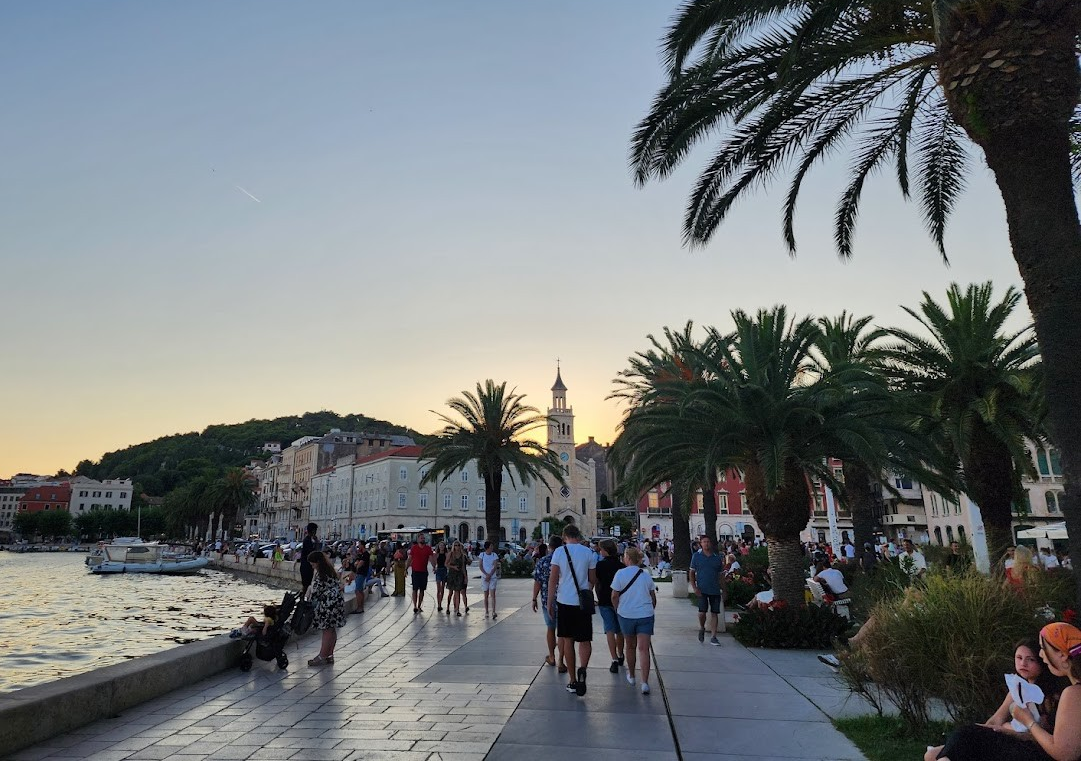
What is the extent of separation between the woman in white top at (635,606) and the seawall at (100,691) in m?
5.23

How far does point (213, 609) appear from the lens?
90.6 feet

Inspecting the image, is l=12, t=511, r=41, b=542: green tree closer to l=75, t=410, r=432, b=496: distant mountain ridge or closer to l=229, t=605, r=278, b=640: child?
l=75, t=410, r=432, b=496: distant mountain ridge

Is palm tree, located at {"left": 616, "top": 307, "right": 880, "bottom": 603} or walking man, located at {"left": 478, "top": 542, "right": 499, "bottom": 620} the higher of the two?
palm tree, located at {"left": 616, "top": 307, "right": 880, "bottom": 603}

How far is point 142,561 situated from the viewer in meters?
54.2

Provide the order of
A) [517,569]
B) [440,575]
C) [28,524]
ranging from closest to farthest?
[440,575]
[517,569]
[28,524]

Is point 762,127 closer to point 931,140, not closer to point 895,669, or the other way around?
point 931,140

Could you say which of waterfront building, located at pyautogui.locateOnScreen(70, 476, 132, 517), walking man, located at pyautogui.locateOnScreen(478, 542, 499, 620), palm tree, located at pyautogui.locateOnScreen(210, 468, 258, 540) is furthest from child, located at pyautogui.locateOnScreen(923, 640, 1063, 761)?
waterfront building, located at pyautogui.locateOnScreen(70, 476, 132, 517)

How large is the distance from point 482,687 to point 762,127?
8.80 meters

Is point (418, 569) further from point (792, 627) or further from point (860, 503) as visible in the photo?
point (860, 503)

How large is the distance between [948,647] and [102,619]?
27.0 metres

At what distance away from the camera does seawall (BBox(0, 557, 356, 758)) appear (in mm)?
5711

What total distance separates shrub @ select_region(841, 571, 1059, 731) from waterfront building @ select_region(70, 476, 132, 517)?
16051 cm

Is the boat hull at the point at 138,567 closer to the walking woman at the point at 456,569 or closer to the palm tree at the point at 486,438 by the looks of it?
the palm tree at the point at 486,438

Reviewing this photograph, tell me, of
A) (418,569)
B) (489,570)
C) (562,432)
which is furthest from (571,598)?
(562,432)
